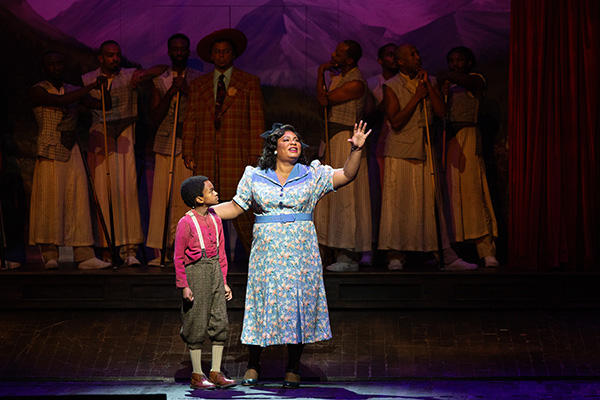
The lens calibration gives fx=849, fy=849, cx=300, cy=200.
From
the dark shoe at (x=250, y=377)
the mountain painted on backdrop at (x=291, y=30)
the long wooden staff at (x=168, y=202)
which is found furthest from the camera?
the mountain painted on backdrop at (x=291, y=30)

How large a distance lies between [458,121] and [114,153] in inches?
116

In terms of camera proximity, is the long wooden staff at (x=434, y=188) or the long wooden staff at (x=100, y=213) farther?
the long wooden staff at (x=100, y=213)

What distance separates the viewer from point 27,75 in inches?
301

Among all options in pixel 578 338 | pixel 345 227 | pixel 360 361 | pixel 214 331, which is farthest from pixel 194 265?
pixel 578 338

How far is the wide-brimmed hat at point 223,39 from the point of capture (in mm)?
6793

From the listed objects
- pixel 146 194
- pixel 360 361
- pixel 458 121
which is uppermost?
pixel 458 121

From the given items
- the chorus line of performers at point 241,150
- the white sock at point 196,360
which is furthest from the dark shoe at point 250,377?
the chorus line of performers at point 241,150

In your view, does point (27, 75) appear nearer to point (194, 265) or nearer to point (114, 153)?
point (114, 153)

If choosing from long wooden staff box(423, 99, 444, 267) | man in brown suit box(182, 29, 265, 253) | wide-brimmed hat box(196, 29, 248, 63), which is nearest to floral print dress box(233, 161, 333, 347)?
man in brown suit box(182, 29, 265, 253)

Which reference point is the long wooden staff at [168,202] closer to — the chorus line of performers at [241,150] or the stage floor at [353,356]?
the chorus line of performers at [241,150]

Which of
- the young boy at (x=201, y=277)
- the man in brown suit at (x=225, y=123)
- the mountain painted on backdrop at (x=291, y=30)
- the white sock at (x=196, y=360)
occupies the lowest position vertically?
the white sock at (x=196, y=360)

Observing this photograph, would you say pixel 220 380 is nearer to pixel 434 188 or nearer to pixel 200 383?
pixel 200 383

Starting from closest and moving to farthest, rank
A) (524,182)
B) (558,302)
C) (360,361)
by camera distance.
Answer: (360,361) → (558,302) → (524,182)

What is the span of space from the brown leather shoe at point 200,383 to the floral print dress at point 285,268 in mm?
317
